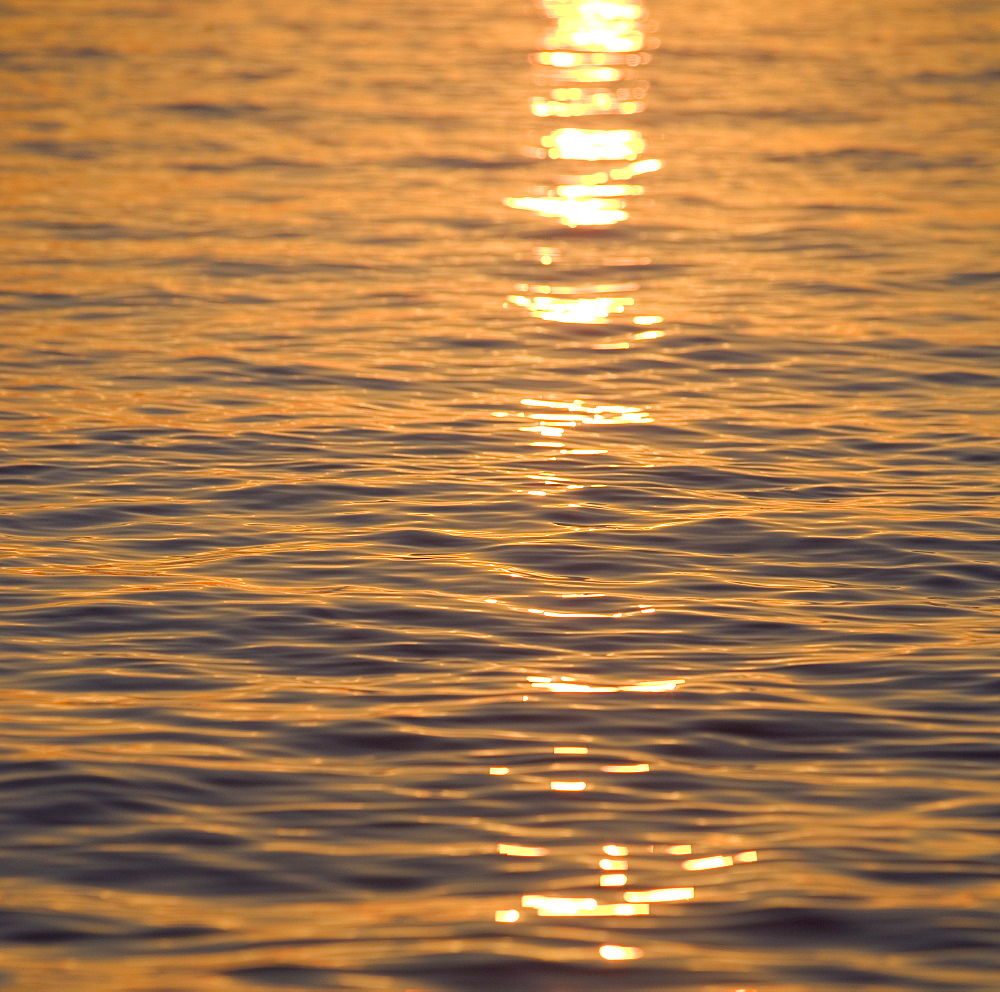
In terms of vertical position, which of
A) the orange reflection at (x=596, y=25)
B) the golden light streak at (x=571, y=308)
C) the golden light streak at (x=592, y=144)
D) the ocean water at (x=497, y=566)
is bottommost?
the orange reflection at (x=596, y=25)

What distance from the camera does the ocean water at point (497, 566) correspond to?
606 cm

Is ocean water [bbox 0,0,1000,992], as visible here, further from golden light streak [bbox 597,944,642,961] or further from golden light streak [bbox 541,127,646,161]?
golden light streak [bbox 541,127,646,161]

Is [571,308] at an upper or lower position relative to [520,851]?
lower

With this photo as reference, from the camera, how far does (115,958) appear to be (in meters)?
5.71

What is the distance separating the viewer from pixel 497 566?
954 centimetres

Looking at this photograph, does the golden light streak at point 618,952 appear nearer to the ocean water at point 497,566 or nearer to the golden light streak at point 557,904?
the ocean water at point 497,566

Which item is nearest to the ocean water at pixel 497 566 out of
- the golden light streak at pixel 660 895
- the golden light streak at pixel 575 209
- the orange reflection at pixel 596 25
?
the golden light streak at pixel 660 895

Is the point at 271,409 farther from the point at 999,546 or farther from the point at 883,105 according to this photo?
the point at 883,105

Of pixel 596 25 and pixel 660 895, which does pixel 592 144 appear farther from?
pixel 660 895

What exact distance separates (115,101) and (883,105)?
11480 millimetres

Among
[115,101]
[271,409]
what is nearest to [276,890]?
[271,409]

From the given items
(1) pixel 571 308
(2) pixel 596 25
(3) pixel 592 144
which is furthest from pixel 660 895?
(2) pixel 596 25

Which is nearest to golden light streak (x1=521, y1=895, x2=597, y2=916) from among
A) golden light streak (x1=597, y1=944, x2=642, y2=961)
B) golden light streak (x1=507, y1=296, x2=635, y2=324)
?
golden light streak (x1=597, y1=944, x2=642, y2=961)

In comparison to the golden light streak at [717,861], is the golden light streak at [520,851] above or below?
above
